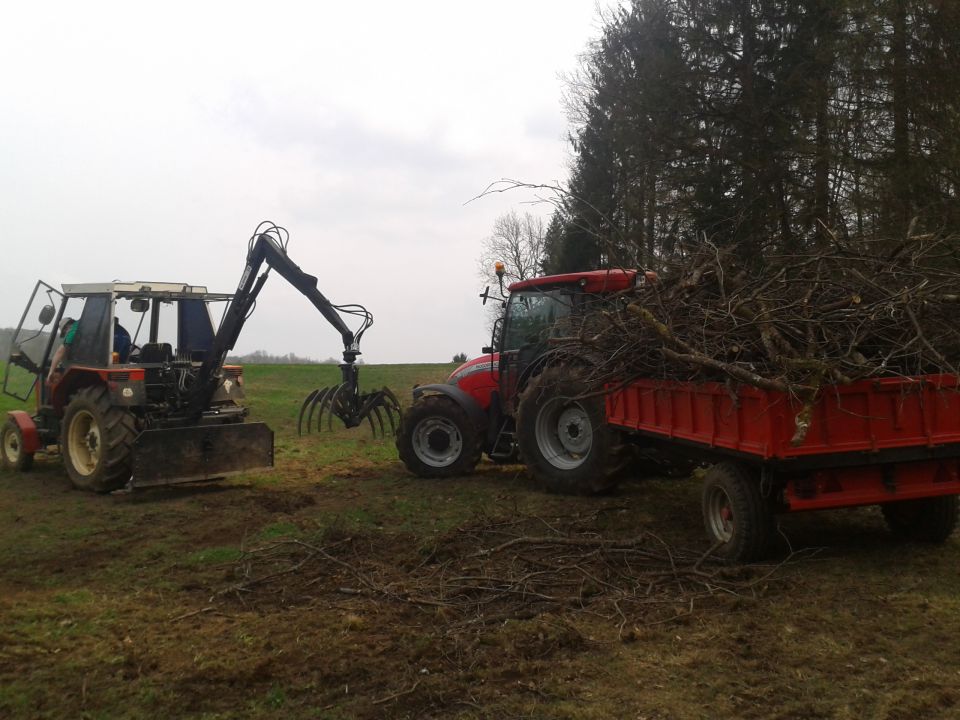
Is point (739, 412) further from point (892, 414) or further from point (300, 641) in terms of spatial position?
point (300, 641)

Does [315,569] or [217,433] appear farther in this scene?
[217,433]

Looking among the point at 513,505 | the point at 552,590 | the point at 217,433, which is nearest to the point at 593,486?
the point at 513,505

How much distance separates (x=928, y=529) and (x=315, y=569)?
4.32 metres

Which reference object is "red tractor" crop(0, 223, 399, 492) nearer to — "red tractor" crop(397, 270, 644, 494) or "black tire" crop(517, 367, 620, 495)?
"red tractor" crop(397, 270, 644, 494)

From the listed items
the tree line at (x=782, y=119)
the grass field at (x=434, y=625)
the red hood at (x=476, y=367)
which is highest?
the tree line at (x=782, y=119)

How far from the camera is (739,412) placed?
5.03 meters

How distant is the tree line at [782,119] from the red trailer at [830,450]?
240 inches

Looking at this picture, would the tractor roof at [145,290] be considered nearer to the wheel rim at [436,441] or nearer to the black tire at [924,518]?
the wheel rim at [436,441]

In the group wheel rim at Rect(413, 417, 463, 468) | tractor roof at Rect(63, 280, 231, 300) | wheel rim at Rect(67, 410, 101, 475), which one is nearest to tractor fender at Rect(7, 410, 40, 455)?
wheel rim at Rect(67, 410, 101, 475)

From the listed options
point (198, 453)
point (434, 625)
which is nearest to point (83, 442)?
point (198, 453)

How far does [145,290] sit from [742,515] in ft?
22.9

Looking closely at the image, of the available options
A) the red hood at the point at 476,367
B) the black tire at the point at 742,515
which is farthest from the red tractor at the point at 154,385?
the black tire at the point at 742,515

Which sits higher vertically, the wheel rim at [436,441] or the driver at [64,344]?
the driver at [64,344]

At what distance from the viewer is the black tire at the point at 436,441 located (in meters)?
9.08
